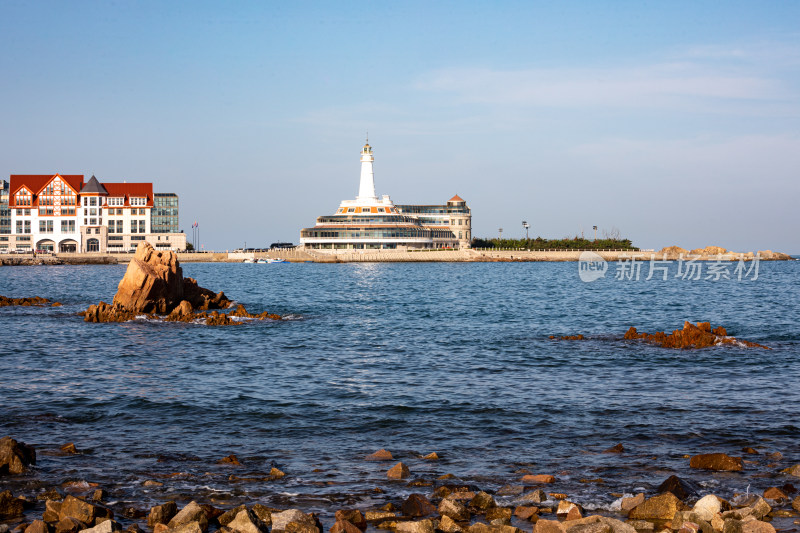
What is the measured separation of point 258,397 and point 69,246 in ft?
518

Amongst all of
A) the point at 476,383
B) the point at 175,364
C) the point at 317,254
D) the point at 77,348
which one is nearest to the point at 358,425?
the point at 476,383

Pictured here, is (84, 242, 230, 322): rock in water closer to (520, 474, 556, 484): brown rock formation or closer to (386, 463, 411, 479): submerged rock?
(386, 463, 411, 479): submerged rock

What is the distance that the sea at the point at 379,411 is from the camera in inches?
522

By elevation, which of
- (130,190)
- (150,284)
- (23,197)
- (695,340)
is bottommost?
(695,340)

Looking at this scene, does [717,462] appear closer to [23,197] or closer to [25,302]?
[25,302]

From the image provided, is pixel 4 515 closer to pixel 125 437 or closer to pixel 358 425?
pixel 125 437

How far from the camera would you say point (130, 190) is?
16312cm

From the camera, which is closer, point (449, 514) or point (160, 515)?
point (160, 515)

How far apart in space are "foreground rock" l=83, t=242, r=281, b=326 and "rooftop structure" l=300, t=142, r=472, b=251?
415ft

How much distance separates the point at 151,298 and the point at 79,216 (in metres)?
130

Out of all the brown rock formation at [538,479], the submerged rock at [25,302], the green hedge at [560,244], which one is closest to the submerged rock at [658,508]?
the brown rock formation at [538,479]

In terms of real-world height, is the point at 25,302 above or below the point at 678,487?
below

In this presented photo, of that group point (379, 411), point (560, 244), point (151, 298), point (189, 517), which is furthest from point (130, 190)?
point (189, 517)

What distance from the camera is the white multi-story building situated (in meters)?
161
